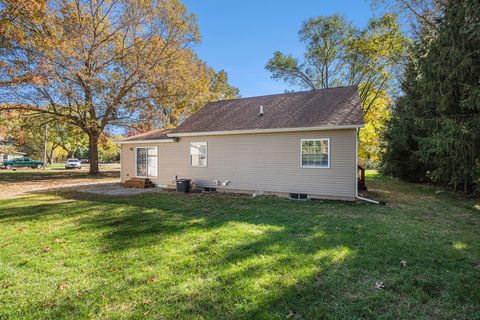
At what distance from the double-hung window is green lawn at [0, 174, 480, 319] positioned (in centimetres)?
510

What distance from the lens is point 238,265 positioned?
12.8 ft

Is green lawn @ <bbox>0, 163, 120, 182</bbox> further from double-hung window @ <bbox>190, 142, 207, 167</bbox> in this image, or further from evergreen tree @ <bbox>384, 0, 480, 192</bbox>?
evergreen tree @ <bbox>384, 0, 480, 192</bbox>

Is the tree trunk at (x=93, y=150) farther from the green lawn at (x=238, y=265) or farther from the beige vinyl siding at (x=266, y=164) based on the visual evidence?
the green lawn at (x=238, y=265)

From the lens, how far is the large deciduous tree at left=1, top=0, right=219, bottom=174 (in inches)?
605

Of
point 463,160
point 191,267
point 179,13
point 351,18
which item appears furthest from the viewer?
point 351,18

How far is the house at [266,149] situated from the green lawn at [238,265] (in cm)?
270

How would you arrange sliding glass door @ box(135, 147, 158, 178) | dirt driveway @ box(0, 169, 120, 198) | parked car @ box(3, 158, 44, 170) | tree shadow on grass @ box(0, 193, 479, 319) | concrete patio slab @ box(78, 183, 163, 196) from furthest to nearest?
parked car @ box(3, 158, 44, 170), sliding glass door @ box(135, 147, 158, 178), dirt driveway @ box(0, 169, 120, 198), concrete patio slab @ box(78, 183, 163, 196), tree shadow on grass @ box(0, 193, 479, 319)

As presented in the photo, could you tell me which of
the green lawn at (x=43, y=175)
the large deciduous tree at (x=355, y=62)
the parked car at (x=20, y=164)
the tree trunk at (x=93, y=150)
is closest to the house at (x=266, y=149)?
the tree trunk at (x=93, y=150)

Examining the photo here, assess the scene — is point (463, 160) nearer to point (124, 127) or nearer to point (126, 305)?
point (126, 305)

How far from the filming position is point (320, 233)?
5.46 meters

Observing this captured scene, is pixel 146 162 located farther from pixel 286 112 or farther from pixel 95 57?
pixel 95 57

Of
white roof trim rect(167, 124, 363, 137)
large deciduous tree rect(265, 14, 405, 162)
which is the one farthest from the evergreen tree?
large deciduous tree rect(265, 14, 405, 162)

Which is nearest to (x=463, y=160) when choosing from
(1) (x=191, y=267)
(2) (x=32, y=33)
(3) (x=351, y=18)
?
(1) (x=191, y=267)

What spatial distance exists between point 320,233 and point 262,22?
53.2 ft
